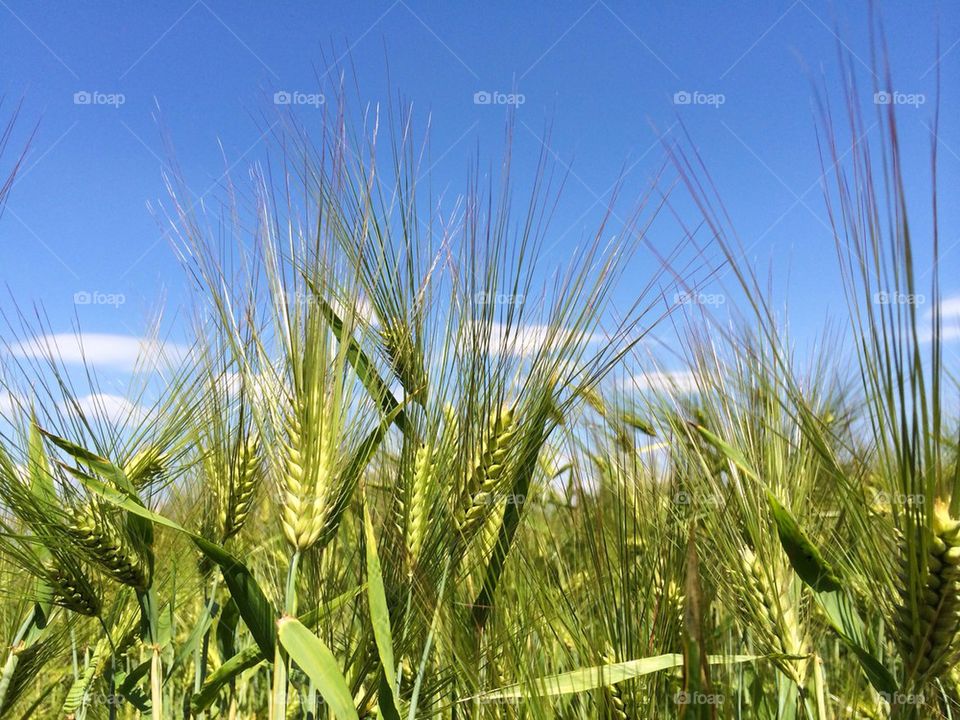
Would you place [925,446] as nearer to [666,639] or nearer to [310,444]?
[666,639]

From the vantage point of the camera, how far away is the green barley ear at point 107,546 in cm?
133

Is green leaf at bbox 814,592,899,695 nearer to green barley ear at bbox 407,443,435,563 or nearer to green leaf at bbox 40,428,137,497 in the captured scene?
green barley ear at bbox 407,443,435,563

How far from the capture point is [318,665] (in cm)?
100

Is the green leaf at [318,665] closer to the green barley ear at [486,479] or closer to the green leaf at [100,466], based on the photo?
the green barley ear at [486,479]

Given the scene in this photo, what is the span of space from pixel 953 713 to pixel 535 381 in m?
1.30

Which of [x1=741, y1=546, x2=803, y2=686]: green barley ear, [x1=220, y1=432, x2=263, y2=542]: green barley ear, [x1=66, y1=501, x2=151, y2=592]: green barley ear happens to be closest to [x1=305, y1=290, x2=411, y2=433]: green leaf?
[x1=220, y1=432, x2=263, y2=542]: green barley ear

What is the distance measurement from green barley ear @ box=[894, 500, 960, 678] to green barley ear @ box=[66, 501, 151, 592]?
126 centimetres

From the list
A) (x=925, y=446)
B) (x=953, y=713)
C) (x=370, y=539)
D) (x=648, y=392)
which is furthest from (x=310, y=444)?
(x=953, y=713)

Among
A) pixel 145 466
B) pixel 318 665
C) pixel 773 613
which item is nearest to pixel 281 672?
pixel 318 665

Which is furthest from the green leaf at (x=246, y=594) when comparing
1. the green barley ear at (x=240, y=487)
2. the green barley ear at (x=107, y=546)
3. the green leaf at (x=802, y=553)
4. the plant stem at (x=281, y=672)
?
the green leaf at (x=802, y=553)

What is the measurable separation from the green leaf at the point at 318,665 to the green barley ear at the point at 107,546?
494mm

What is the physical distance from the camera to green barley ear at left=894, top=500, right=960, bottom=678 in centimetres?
87

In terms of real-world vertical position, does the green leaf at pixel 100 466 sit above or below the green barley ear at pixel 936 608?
above

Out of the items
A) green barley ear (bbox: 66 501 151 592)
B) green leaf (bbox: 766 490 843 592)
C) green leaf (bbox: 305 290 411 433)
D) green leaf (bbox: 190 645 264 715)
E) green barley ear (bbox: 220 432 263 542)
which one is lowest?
green leaf (bbox: 190 645 264 715)
